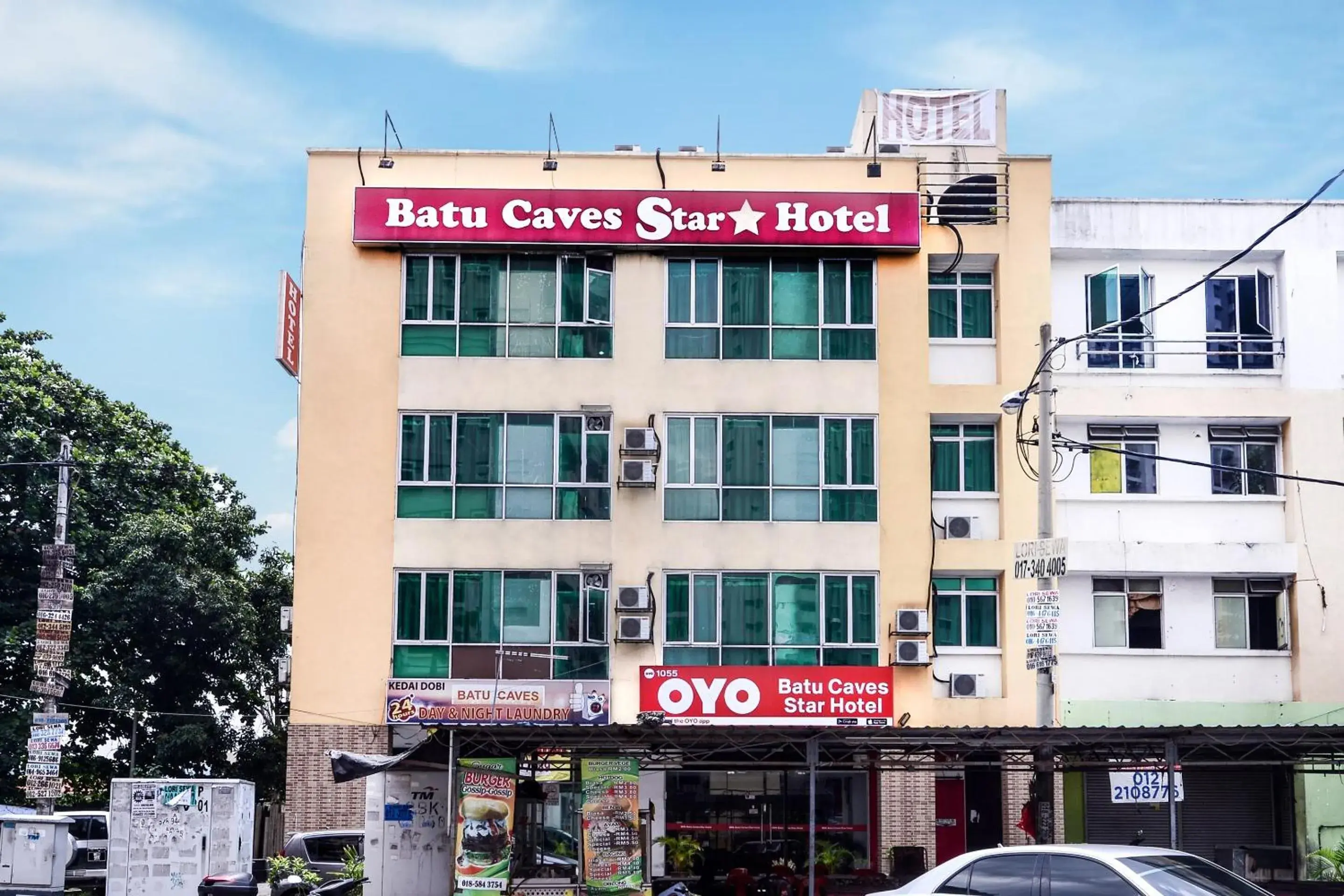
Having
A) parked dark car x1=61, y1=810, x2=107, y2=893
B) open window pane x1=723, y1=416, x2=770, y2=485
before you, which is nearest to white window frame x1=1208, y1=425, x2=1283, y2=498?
open window pane x1=723, y1=416, x2=770, y2=485

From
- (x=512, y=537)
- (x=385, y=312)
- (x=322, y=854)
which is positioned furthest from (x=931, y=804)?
(x=385, y=312)

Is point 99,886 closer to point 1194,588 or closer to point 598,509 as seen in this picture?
point 598,509

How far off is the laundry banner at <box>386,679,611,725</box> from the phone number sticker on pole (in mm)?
10411

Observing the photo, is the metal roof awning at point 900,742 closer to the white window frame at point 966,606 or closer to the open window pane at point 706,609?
the open window pane at point 706,609

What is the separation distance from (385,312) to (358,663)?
6.86 m

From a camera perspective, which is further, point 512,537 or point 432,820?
point 512,537

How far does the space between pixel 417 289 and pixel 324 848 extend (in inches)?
426

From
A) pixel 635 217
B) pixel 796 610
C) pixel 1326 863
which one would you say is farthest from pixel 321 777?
pixel 1326 863

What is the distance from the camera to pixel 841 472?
32531 millimetres

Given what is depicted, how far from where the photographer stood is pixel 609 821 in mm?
24172

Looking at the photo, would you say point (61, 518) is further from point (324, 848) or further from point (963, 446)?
point (963, 446)

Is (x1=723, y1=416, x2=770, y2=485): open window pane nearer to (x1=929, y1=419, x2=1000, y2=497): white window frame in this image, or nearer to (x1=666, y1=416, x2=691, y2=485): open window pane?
(x1=666, y1=416, x2=691, y2=485): open window pane

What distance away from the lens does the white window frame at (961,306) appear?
33438 millimetres

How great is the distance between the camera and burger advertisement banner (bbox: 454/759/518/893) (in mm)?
23875
